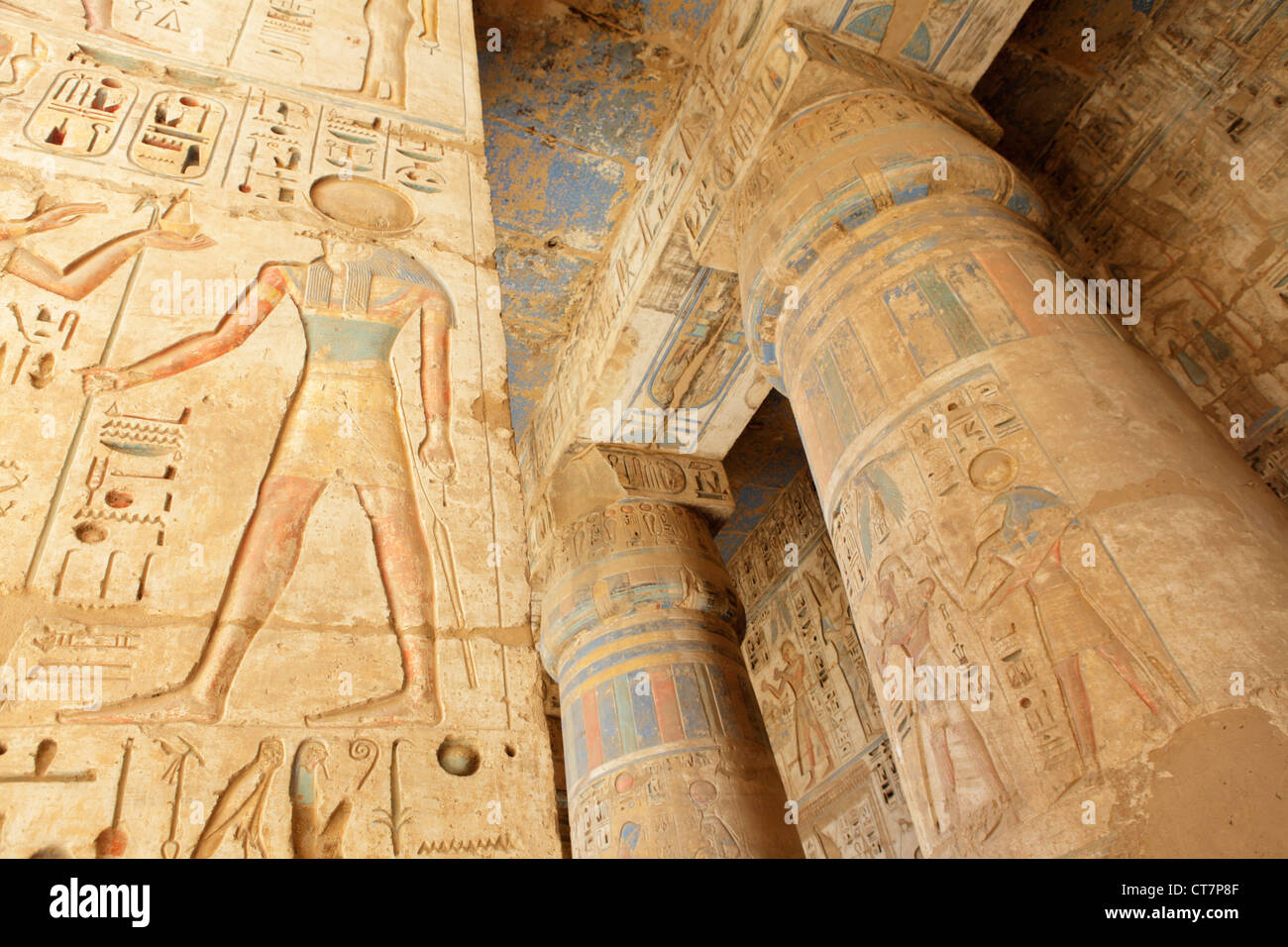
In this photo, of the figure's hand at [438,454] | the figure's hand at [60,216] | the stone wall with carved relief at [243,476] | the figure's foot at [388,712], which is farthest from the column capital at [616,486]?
the figure's foot at [388,712]

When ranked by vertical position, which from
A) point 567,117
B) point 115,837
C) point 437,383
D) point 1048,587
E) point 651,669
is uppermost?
point 1048,587

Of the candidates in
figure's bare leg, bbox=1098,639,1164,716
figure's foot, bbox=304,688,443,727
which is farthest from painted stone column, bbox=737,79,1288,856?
figure's foot, bbox=304,688,443,727

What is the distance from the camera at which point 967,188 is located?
3.13 m

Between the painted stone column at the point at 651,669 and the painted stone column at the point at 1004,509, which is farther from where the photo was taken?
the painted stone column at the point at 651,669

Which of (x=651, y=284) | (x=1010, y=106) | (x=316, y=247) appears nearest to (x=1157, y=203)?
(x=1010, y=106)

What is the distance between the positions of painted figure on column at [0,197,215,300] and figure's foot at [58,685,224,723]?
40.7 inches

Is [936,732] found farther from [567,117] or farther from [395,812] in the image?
[567,117]

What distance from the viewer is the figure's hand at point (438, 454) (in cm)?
193

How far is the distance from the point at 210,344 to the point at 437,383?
1.69 ft

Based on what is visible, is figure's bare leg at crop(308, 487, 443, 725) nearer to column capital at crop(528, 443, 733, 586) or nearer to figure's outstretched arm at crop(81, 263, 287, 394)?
figure's outstretched arm at crop(81, 263, 287, 394)

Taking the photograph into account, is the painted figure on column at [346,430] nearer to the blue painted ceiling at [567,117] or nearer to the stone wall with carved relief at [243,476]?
the stone wall with carved relief at [243,476]

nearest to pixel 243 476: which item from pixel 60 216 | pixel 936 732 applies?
pixel 60 216

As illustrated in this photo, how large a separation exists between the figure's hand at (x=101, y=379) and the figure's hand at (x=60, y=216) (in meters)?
0.47

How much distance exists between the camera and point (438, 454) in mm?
1963
